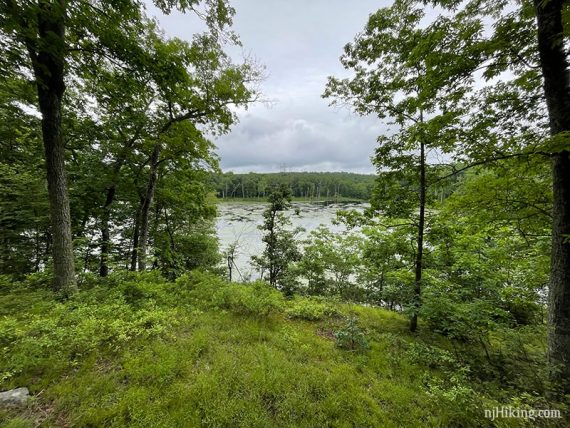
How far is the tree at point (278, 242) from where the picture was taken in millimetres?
11877

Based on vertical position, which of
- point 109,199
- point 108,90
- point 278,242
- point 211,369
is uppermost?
point 108,90

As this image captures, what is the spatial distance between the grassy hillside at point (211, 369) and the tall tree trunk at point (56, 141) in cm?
54

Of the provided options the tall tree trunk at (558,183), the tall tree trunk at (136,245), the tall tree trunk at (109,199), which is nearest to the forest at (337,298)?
the tall tree trunk at (558,183)

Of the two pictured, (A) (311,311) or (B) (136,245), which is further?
(B) (136,245)

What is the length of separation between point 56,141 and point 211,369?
4.81 m

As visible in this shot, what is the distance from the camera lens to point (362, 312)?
20.2 ft

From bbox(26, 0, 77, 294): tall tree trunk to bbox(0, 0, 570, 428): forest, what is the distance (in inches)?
1.1

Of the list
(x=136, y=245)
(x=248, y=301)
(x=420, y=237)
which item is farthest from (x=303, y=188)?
(x=248, y=301)

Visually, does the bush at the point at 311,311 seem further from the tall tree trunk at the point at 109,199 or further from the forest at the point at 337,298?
the tall tree trunk at the point at 109,199

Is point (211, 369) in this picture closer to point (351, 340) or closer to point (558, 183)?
point (351, 340)

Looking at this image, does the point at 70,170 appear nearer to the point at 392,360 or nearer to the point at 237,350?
the point at 237,350

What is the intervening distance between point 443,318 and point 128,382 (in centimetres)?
510

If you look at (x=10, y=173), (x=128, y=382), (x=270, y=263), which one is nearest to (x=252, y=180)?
(x=270, y=263)

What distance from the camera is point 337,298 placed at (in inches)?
244
